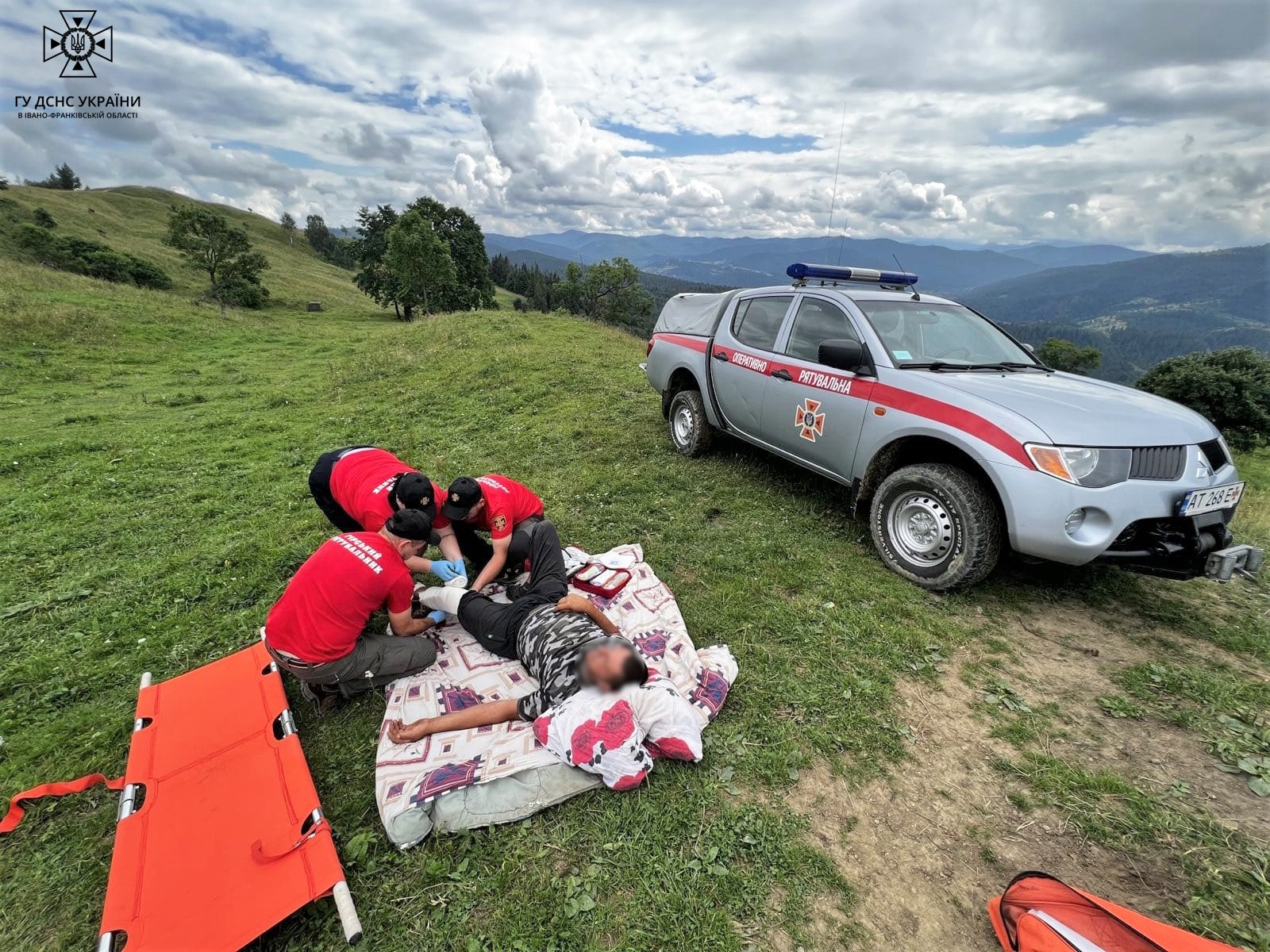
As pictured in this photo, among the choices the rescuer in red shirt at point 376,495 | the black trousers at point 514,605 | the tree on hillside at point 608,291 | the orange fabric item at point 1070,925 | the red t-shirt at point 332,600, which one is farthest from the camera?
the tree on hillside at point 608,291

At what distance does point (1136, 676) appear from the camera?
335cm

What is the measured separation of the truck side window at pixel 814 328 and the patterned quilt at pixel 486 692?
2501mm

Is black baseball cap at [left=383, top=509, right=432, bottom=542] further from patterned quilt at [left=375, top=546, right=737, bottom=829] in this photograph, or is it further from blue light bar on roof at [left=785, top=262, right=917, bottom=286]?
blue light bar on roof at [left=785, top=262, right=917, bottom=286]

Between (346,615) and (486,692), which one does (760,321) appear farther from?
(346,615)

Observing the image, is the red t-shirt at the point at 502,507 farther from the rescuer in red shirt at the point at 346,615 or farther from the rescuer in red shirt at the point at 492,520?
the rescuer in red shirt at the point at 346,615

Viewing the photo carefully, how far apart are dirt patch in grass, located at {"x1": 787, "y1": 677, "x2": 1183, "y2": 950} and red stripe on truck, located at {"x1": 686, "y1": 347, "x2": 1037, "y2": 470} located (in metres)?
1.83

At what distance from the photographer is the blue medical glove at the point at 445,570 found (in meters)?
4.15

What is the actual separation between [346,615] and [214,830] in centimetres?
109

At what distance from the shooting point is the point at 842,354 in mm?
4281

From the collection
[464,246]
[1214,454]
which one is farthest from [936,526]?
[464,246]

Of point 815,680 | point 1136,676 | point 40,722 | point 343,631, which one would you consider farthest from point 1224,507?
point 40,722

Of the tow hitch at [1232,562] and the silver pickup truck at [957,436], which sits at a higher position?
the silver pickup truck at [957,436]

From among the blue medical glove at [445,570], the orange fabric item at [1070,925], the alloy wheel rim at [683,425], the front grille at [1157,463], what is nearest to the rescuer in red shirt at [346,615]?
the blue medical glove at [445,570]

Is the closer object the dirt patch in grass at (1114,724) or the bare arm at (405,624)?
the dirt patch in grass at (1114,724)
